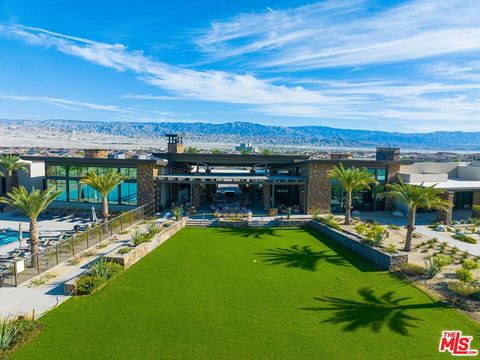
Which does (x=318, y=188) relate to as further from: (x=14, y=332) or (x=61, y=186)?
(x=14, y=332)

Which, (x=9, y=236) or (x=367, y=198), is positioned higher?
(x=367, y=198)

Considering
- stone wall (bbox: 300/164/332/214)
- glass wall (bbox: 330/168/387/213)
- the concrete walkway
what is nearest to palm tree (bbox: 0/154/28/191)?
stone wall (bbox: 300/164/332/214)

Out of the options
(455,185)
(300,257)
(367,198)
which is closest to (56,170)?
(300,257)

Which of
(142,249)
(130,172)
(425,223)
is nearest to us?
(142,249)

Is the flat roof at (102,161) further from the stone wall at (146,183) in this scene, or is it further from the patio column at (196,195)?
the patio column at (196,195)

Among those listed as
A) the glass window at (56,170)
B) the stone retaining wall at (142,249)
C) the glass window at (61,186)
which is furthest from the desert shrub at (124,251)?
the glass window at (56,170)

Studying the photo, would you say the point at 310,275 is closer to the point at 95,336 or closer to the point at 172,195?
the point at 95,336

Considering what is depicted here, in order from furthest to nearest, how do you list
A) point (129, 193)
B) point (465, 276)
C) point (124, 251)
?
1. point (129, 193)
2. point (124, 251)
3. point (465, 276)

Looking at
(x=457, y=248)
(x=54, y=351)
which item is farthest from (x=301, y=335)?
(x=457, y=248)

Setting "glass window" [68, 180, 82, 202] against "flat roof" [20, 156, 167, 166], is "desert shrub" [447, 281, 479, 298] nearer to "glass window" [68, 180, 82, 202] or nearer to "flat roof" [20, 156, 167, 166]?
"flat roof" [20, 156, 167, 166]
